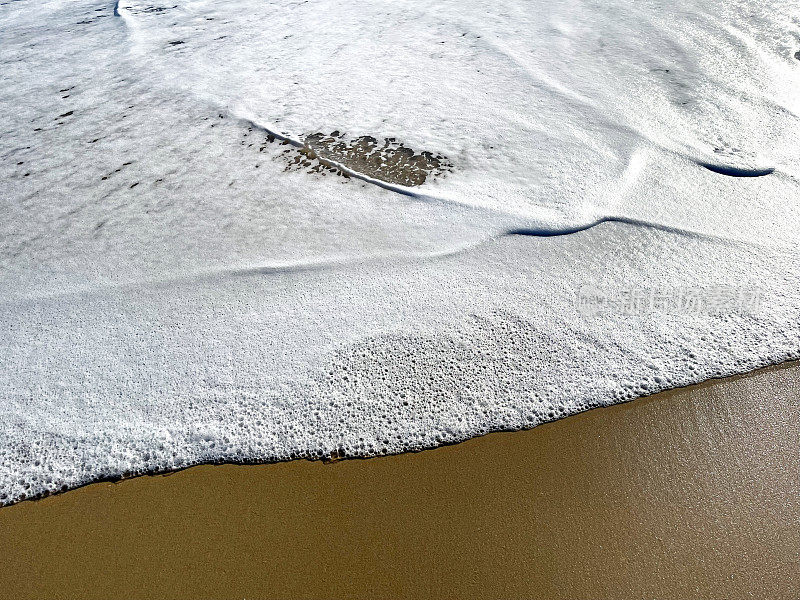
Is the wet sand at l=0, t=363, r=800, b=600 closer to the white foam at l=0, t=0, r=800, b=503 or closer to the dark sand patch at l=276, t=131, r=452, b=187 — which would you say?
the white foam at l=0, t=0, r=800, b=503

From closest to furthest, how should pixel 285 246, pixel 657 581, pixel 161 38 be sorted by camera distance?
pixel 657 581, pixel 285 246, pixel 161 38

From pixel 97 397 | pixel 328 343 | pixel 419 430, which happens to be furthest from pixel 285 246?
pixel 419 430

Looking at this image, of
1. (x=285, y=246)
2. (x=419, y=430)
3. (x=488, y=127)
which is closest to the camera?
(x=419, y=430)

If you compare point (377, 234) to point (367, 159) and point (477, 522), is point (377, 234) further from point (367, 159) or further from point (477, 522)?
point (477, 522)

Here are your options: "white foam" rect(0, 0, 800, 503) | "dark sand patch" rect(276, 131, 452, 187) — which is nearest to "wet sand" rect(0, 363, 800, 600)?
"white foam" rect(0, 0, 800, 503)

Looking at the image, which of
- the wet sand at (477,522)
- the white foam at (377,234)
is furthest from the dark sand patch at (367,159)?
the wet sand at (477,522)

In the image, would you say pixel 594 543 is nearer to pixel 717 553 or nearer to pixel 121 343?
pixel 717 553

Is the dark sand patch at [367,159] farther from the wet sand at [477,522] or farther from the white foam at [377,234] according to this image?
the wet sand at [477,522]
